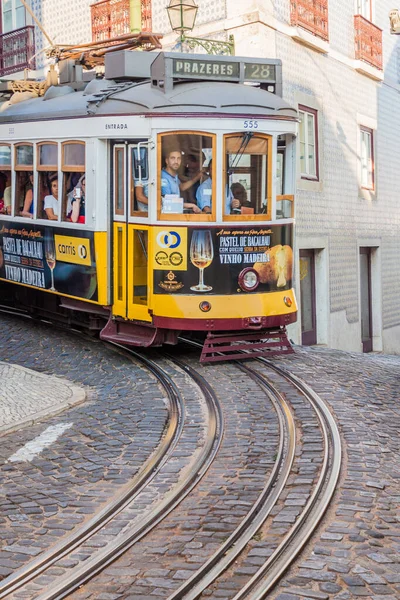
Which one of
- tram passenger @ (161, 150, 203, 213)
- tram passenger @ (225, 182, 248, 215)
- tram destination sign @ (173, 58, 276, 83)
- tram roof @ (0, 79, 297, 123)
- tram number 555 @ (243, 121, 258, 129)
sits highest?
tram destination sign @ (173, 58, 276, 83)

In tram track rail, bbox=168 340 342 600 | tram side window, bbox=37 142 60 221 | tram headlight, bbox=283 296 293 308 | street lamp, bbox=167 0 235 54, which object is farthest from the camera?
street lamp, bbox=167 0 235 54

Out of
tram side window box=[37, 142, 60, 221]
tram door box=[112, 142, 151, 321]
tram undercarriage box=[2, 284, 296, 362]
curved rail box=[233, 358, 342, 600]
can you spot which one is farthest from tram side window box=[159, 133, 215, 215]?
curved rail box=[233, 358, 342, 600]

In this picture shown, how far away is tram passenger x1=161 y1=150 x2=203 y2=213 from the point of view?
34.6 ft

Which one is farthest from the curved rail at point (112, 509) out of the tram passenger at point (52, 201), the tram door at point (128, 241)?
the tram passenger at point (52, 201)

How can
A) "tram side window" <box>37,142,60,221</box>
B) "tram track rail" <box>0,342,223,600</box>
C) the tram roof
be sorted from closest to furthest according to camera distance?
"tram track rail" <box>0,342,223,600</box> < the tram roof < "tram side window" <box>37,142,60,221</box>

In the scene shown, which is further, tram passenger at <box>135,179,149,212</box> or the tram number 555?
tram passenger at <box>135,179,149,212</box>

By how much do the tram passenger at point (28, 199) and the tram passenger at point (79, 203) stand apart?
4.12ft

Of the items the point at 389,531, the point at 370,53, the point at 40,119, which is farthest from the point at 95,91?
the point at 370,53

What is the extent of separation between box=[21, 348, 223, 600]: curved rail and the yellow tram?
204 cm

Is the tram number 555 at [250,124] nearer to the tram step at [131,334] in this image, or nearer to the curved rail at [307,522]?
the tram step at [131,334]

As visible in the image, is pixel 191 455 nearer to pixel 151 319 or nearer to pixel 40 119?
pixel 151 319

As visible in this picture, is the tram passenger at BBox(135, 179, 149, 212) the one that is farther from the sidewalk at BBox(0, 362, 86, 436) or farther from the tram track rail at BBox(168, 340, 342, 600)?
the tram track rail at BBox(168, 340, 342, 600)

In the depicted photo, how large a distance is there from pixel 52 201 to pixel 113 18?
6237 mm

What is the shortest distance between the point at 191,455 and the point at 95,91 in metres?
5.73
